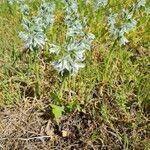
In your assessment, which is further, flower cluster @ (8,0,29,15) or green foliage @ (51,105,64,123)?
flower cluster @ (8,0,29,15)

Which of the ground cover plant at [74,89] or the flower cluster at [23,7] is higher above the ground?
the flower cluster at [23,7]

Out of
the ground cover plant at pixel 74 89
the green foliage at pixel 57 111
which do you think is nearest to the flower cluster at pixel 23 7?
the ground cover plant at pixel 74 89

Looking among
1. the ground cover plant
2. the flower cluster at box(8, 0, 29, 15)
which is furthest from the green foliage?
the flower cluster at box(8, 0, 29, 15)

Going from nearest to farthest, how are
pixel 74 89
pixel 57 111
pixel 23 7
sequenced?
pixel 57 111
pixel 74 89
pixel 23 7

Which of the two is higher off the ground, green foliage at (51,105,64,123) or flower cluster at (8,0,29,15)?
flower cluster at (8,0,29,15)

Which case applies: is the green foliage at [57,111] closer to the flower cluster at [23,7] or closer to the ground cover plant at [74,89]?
the ground cover plant at [74,89]

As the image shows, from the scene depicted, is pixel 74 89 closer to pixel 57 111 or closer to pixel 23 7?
pixel 57 111

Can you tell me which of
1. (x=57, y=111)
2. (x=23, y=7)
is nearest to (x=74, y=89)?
(x=57, y=111)

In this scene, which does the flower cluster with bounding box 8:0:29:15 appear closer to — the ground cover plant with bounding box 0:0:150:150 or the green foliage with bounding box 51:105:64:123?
the ground cover plant with bounding box 0:0:150:150
